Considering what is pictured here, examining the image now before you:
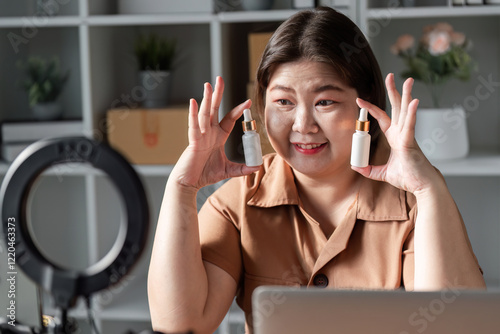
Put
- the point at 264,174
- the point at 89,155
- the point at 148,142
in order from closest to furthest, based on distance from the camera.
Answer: the point at 89,155, the point at 264,174, the point at 148,142

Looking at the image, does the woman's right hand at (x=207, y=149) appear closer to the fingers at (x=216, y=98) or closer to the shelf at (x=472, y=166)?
the fingers at (x=216, y=98)

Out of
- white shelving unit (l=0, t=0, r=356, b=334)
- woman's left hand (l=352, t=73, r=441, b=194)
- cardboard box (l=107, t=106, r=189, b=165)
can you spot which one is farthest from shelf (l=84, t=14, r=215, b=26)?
woman's left hand (l=352, t=73, r=441, b=194)

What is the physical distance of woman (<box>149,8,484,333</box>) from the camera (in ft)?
3.94

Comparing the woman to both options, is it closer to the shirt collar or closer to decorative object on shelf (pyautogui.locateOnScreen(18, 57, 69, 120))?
the shirt collar

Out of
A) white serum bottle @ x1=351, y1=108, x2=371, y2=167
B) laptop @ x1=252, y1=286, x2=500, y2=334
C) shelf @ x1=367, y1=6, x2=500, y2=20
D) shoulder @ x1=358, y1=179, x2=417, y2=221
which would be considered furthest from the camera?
shelf @ x1=367, y1=6, x2=500, y2=20

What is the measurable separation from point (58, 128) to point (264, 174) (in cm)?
113

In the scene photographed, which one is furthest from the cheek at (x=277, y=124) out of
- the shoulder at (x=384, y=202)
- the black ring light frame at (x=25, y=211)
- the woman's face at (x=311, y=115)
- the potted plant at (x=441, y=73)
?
the potted plant at (x=441, y=73)

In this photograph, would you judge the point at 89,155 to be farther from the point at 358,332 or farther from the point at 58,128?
the point at 58,128

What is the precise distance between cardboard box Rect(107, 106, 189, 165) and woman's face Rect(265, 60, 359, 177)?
37.4 inches

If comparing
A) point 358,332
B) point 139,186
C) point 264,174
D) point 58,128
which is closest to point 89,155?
point 139,186

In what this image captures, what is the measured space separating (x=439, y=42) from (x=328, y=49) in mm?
968

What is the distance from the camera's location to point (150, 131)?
2.22 metres

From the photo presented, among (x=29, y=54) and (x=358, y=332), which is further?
(x=29, y=54)

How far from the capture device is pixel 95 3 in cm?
223
